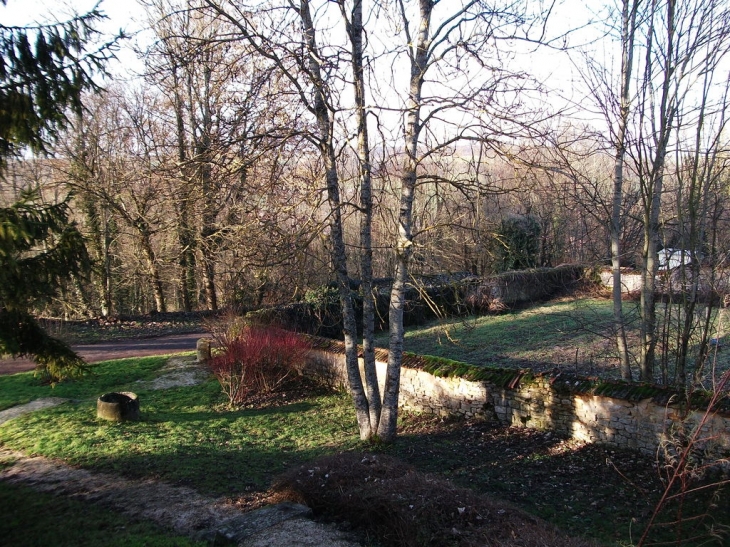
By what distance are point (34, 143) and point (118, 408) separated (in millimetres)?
4805

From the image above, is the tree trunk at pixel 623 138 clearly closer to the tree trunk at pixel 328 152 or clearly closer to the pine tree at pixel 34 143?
the tree trunk at pixel 328 152

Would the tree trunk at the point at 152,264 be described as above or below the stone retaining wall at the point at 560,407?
above

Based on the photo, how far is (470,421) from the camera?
351 inches

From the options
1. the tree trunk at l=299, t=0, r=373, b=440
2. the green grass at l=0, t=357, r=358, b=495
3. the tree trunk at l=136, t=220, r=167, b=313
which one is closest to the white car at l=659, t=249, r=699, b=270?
the tree trunk at l=299, t=0, r=373, b=440

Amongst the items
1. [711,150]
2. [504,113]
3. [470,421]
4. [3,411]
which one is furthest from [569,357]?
[3,411]

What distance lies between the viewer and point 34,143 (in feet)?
21.0

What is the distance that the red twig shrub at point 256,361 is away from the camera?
35.9 ft

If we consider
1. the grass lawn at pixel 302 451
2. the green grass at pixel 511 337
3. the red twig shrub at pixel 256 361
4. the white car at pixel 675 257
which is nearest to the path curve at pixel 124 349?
the grass lawn at pixel 302 451

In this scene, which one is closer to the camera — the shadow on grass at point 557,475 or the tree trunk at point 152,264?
the shadow on grass at point 557,475

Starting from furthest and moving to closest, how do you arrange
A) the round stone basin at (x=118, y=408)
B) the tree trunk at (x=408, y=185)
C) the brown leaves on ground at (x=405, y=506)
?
the round stone basin at (x=118, y=408), the tree trunk at (x=408, y=185), the brown leaves on ground at (x=405, y=506)

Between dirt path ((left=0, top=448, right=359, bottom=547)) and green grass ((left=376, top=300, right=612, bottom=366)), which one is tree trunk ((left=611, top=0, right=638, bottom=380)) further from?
dirt path ((left=0, top=448, right=359, bottom=547))

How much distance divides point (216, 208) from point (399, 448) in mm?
4332

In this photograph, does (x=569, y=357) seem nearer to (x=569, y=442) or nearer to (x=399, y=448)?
(x=569, y=442)

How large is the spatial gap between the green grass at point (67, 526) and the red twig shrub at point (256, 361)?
452cm
